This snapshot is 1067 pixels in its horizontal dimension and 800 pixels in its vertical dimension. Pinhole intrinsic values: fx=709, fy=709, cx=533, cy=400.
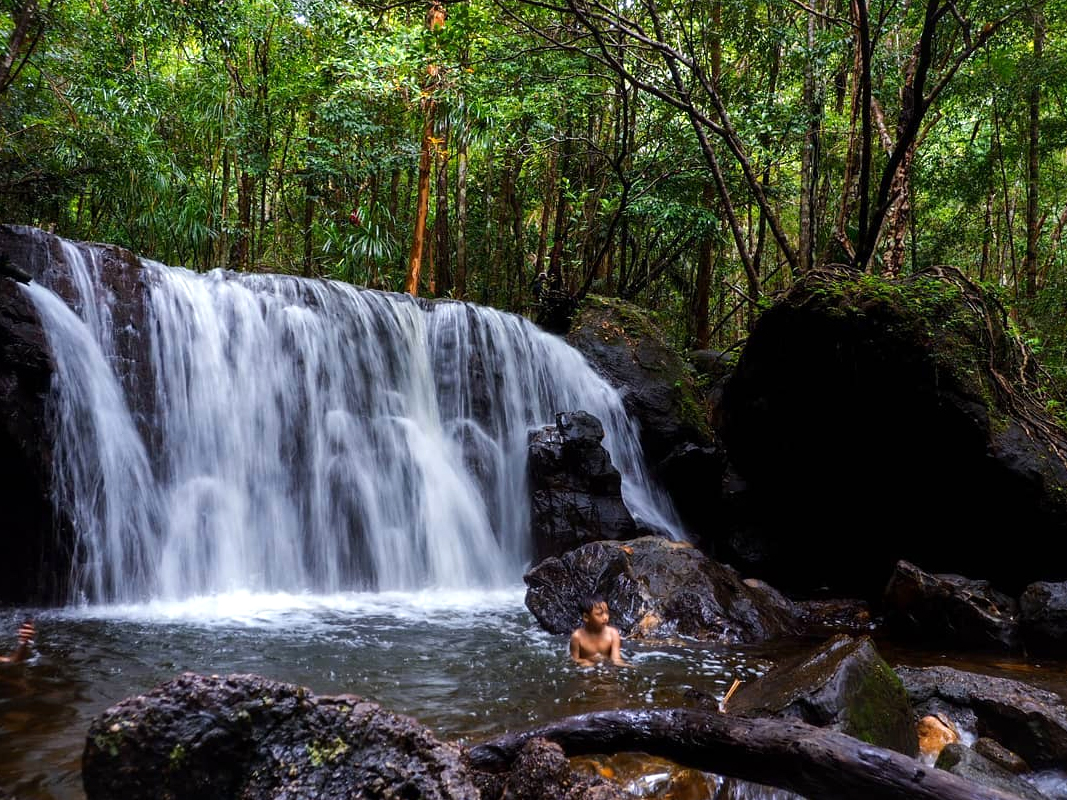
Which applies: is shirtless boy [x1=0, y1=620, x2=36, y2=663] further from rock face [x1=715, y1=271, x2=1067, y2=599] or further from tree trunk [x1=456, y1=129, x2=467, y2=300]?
tree trunk [x1=456, y1=129, x2=467, y2=300]

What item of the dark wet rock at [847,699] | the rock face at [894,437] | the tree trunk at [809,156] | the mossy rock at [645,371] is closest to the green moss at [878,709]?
the dark wet rock at [847,699]

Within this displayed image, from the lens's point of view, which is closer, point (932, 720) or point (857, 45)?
point (932, 720)

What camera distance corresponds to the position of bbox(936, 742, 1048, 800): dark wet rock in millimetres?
3188

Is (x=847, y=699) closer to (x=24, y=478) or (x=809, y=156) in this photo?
(x=24, y=478)

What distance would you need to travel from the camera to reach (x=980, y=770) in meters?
3.27

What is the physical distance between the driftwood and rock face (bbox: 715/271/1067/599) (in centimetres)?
655

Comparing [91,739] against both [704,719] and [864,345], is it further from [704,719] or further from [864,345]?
[864,345]

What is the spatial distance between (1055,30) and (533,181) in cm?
1090

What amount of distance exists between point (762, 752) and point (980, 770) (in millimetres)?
1639

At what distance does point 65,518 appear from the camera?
648 cm

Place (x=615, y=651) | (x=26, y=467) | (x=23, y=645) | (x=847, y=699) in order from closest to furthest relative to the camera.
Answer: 1. (x=847, y=699)
2. (x=23, y=645)
3. (x=615, y=651)
4. (x=26, y=467)

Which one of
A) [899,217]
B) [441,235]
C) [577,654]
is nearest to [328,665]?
[577,654]

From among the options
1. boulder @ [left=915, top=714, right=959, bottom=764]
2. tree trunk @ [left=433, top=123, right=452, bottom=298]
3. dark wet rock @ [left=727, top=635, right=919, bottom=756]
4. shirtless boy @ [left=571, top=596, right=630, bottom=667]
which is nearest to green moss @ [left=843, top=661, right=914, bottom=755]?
dark wet rock @ [left=727, top=635, right=919, bottom=756]

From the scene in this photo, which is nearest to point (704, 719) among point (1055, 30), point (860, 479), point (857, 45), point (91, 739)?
point (91, 739)
